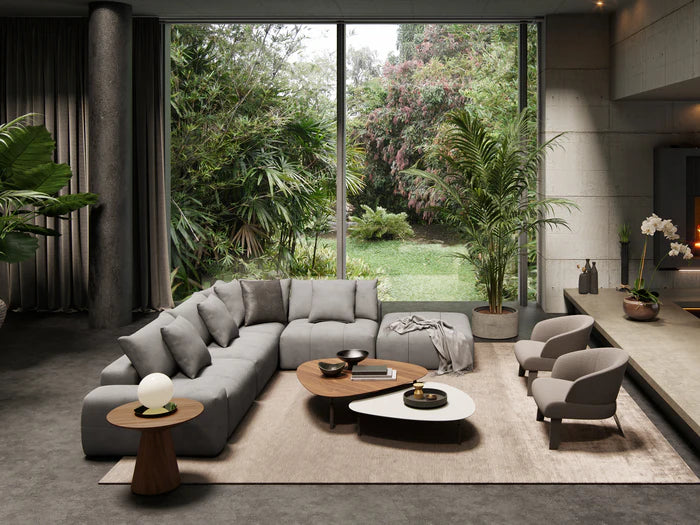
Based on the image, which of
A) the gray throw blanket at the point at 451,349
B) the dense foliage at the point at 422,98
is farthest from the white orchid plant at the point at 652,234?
the dense foliage at the point at 422,98

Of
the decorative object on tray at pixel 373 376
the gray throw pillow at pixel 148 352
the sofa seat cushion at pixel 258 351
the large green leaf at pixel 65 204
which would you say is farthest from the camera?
the large green leaf at pixel 65 204

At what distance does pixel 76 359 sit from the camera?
260 inches

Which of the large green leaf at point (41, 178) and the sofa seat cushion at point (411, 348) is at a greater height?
the large green leaf at point (41, 178)

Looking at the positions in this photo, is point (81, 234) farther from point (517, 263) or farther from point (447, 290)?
point (517, 263)

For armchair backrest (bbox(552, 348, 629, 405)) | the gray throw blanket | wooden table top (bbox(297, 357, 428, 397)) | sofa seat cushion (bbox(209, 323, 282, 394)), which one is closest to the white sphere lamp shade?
wooden table top (bbox(297, 357, 428, 397))

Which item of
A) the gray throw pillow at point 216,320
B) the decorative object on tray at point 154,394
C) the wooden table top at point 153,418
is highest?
the gray throw pillow at point 216,320

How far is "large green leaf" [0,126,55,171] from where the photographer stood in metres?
6.95

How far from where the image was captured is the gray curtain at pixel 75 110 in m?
8.40

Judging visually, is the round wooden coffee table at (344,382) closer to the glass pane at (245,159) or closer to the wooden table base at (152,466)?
the wooden table base at (152,466)

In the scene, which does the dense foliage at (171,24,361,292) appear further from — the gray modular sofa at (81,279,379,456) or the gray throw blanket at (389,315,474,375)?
the gray throw blanket at (389,315,474,375)

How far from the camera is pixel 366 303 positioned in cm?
677

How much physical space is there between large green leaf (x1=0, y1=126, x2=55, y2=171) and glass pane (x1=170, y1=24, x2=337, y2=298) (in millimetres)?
2185

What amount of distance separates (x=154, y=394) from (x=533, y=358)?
291cm

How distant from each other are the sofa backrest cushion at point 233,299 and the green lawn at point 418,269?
9.62 ft
